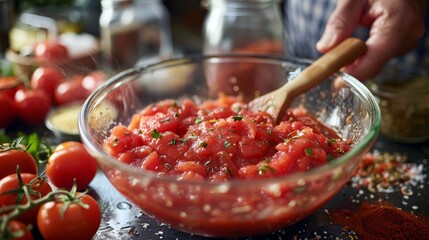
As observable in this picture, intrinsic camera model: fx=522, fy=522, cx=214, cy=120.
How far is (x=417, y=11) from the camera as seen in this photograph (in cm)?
176

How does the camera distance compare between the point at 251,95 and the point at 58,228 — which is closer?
the point at 58,228

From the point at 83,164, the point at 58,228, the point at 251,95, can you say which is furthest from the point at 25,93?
the point at 58,228

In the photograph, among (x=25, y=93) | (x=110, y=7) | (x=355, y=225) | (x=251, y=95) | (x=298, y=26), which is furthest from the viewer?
(x=110, y=7)

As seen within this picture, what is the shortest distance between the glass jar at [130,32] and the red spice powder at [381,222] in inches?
66.7

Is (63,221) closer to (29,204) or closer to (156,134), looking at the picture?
(29,204)

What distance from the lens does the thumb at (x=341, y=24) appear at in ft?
5.63

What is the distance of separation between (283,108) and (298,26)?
1.19m

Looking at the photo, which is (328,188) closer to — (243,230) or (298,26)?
(243,230)

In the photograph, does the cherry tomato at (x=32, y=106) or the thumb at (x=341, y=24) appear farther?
the cherry tomato at (x=32, y=106)

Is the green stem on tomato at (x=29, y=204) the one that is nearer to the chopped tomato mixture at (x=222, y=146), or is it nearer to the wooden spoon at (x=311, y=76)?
the chopped tomato mixture at (x=222, y=146)

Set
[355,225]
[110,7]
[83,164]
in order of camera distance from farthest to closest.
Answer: [110,7] → [83,164] → [355,225]

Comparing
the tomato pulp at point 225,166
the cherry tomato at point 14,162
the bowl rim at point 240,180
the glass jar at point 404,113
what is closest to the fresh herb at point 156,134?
the tomato pulp at point 225,166

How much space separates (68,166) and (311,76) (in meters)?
0.77

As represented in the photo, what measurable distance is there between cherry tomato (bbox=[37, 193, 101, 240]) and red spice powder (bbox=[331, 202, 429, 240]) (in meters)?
0.68
